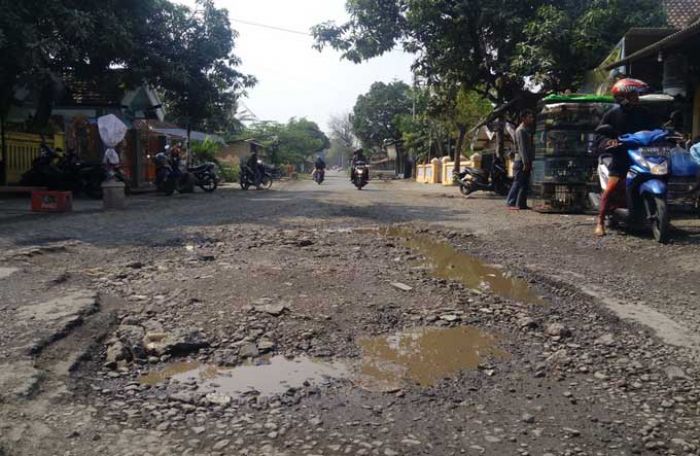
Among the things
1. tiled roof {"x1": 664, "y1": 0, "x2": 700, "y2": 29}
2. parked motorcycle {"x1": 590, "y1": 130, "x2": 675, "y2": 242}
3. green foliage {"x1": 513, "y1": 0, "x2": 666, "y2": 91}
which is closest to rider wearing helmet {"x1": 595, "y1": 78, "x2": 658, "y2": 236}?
parked motorcycle {"x1": 590, "y1": 130, "x2": 675, "y2": 242}

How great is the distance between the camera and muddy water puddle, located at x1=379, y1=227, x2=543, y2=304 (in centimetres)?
413

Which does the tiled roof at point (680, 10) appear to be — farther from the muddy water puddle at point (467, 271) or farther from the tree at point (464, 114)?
the muddy water puddle at point (467, 271)

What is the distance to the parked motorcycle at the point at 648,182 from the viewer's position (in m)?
5.62

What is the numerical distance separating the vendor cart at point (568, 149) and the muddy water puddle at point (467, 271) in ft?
11.2

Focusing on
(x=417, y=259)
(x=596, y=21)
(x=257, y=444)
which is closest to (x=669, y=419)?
(x=257, y=444)

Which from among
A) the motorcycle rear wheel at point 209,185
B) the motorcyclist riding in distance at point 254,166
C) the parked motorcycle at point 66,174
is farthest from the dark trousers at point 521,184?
the motorcyclist riding in distance at point 254,166

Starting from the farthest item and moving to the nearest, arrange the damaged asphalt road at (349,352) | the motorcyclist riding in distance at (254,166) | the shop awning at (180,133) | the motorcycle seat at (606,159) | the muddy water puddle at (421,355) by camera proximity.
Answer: the shop awning at (180,133) → the motorcyclist riding in distance at (254,166) → the motorcycle seat at (606,159) → the muddy water puddle at (421,355) → the damaged asphalt road at (349,352)

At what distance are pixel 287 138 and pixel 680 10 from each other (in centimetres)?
4963

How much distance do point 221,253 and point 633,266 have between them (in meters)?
3.58

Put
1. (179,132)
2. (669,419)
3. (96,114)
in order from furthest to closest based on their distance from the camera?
(179,132) → (96,114) → (669,419)

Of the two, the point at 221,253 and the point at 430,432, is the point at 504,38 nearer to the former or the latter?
the point at 221,253

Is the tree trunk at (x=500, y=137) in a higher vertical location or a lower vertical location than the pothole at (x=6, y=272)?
higher

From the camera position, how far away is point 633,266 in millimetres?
4840

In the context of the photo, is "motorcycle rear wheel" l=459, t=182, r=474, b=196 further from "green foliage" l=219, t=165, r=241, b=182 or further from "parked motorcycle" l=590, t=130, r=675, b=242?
"green foliage" l=219, t=165, r=241, b=182
